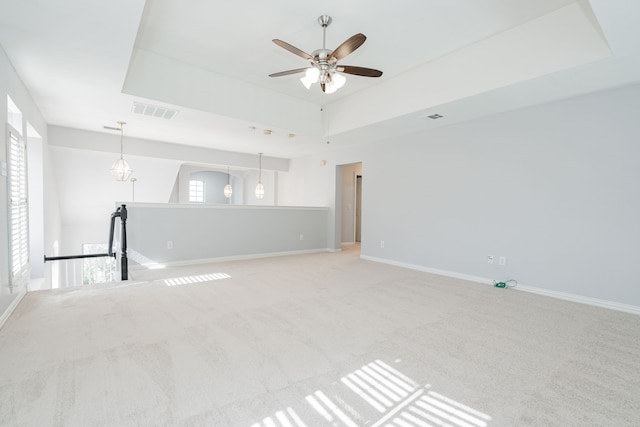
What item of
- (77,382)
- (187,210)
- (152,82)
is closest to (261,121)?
(152,82)

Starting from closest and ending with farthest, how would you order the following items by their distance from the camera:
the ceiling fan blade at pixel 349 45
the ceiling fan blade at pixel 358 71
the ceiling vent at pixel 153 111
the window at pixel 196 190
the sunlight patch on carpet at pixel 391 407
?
1. the sunlight patch on carpet at pixel 391 407
2. the ceiling fan blade at pixel 349 45
3. the ceiling fan blade at pixel 358 71
4. the ceiling vent at pixel 153 111
5. the window at pixel 196 190

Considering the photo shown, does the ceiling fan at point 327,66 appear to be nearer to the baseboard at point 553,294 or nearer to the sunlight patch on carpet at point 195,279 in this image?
the sunlight patch on carpet at point 195,279

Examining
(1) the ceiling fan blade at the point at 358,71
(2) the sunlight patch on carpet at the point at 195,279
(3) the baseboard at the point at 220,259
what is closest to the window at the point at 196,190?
(3) the baseboard at the point at 220,259

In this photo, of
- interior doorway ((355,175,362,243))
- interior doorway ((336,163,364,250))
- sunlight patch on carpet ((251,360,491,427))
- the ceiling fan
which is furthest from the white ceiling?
interior doorway ((355,175,362,243))

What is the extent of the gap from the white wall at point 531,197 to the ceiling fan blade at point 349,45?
8.95 ft

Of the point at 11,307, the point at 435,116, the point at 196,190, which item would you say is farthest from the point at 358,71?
the point at 196,190

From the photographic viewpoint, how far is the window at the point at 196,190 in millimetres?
13539

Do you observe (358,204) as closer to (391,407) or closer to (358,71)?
(358,71)

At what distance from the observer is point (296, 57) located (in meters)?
3.94

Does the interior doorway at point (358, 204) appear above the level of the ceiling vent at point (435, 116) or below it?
below

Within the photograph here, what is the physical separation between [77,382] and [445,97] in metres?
4.45

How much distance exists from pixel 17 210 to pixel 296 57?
12.2 ft

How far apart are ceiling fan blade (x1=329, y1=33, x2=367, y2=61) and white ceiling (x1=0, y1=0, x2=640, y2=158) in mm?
494

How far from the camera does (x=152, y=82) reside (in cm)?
397
